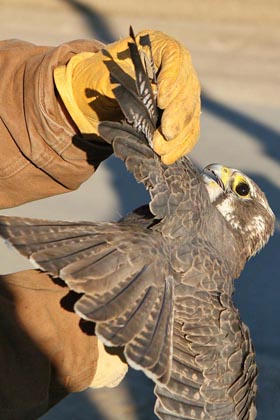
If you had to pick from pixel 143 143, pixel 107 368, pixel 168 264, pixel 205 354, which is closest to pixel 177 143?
pixel 143 143

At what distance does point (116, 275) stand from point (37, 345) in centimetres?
43

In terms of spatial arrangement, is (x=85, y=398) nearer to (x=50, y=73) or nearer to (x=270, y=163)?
(x=50, y=73)

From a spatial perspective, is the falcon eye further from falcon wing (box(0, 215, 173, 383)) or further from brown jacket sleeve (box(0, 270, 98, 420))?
brown jacket sleeve (box(0, 270, 98, 420))

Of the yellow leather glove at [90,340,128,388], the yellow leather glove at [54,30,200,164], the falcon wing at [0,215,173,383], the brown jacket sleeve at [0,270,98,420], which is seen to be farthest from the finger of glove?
the yellow leather glove at [90,340,128,388]

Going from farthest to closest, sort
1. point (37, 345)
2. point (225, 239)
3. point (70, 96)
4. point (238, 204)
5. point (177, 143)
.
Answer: point (238, 204) → point (225, 239) → point (70, 96) → point (37, 345) → point (177, 143)

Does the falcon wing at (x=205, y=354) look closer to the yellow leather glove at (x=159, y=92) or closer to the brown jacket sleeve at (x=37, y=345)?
the brown jacket sleeve at (x=37, y=345)

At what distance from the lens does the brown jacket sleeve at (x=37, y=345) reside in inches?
129

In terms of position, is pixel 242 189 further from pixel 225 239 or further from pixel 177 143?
pixel 177 143

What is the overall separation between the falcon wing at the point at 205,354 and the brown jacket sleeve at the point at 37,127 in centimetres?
60

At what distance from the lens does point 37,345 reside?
3348 mm

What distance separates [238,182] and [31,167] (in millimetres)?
745

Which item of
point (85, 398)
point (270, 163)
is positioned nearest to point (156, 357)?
point (85, 398)

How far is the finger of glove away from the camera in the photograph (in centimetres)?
316

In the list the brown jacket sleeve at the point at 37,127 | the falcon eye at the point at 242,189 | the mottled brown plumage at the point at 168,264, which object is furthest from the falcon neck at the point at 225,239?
the brown jacket sleeve at the point at 37,127
